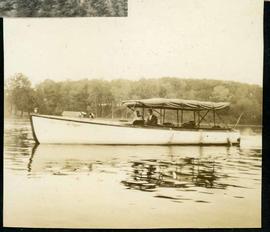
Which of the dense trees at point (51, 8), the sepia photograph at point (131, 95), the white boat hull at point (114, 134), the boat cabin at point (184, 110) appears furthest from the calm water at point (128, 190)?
the dense trees at point (51, 8)

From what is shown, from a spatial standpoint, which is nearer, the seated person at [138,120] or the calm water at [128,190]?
the calm water at [128,190]

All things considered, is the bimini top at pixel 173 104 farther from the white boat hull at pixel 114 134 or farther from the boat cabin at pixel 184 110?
the white boat hull at pixel 114 134

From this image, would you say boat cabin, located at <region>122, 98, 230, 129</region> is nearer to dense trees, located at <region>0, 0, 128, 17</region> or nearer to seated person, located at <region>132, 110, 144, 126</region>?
seated person, located at <region>132, 110, 144, 126</region>

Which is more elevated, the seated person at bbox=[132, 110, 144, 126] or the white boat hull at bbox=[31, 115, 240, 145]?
the seated person at bbox=[132, 110, 144, 126]

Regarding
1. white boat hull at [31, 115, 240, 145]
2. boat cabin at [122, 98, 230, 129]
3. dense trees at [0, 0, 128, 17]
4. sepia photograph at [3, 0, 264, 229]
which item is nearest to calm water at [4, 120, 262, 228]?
sepia photograph at [3, 0, 264, 229]

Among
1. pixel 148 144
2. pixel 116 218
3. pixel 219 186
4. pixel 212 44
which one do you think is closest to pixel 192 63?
pixel 212 44

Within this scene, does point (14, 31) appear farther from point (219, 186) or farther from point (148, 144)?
point (219, 186)

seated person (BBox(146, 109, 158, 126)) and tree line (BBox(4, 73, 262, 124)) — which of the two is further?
seated person (BBox(146, 109, 158, 126))
